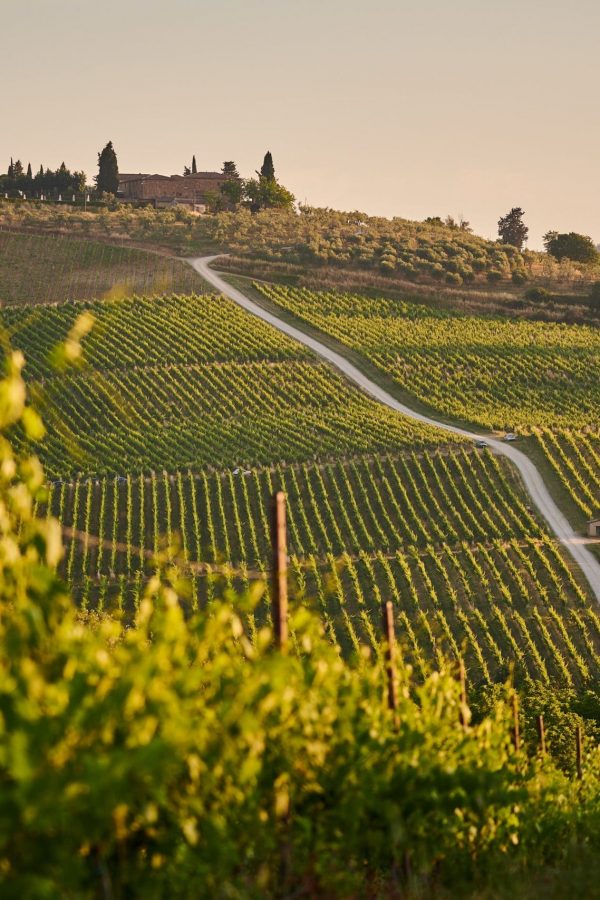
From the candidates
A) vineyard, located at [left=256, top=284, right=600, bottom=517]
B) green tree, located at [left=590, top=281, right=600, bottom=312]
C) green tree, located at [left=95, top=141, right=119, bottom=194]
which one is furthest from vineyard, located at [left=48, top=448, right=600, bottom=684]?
green tree, located at [left=95, top=141, right=119, bottom=194]

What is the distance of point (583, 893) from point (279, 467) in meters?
46.8

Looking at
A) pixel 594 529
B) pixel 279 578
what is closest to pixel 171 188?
pixel 594 529

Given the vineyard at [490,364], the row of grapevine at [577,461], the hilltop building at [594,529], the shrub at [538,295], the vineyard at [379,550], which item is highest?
the shrub at [538,295]

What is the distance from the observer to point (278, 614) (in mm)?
11484

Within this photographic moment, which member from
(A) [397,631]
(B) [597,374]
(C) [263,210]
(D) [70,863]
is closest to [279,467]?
(A) [397,631]

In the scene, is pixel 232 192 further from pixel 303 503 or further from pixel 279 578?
pixel 279 578

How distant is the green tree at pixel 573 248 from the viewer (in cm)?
12744

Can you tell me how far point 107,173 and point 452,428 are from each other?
266ft

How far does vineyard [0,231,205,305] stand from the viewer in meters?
92.5

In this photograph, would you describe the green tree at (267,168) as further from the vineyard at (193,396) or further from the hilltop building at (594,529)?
the hilltop building at (594,529)

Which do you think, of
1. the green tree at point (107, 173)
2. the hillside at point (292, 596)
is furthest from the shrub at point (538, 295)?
the green tree at point (107, 173)

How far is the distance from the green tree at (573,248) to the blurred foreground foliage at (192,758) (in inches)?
4659

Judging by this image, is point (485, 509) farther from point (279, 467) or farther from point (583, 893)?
point (583, 893)

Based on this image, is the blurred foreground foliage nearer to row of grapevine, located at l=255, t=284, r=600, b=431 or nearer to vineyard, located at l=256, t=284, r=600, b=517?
vineyard, located at l=256, t=284, r=600, b=517
